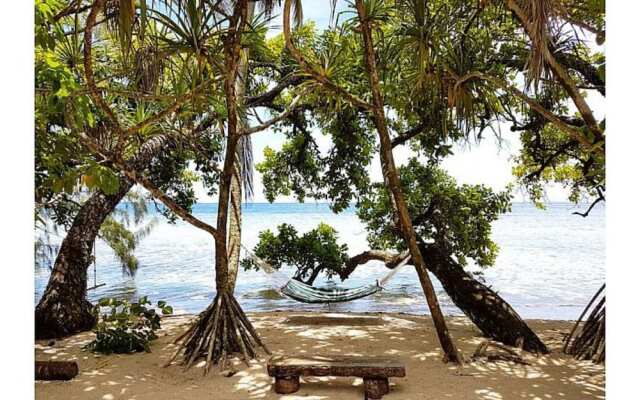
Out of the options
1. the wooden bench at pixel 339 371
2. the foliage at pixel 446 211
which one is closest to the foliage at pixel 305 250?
the foliage at pixel 446 211

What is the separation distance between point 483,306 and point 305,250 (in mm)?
2285

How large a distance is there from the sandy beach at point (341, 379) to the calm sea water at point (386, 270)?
1.03m

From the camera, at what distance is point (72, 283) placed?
14.5 feet

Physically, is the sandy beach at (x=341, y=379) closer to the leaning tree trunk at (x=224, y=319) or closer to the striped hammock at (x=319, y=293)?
the leaning tree trunk at (x=224, y=319)

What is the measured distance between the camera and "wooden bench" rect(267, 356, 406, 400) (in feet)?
9.13

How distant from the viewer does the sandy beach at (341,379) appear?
2.89m

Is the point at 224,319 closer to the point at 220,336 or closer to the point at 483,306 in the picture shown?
the point at 220,336

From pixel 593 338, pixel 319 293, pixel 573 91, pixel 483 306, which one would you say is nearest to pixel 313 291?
pixel 319 293

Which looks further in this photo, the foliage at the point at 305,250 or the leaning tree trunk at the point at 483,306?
the foliage at the point at 305,250

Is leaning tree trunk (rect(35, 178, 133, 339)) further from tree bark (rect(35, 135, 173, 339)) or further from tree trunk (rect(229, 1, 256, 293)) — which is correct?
tree trunk (rect(229, 1, 256, 293))

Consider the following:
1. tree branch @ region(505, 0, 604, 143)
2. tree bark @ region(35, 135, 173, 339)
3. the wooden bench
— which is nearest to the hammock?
tree bark @ region(35, 135, 173, 339)

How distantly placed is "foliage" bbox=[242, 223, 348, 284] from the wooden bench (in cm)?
292
